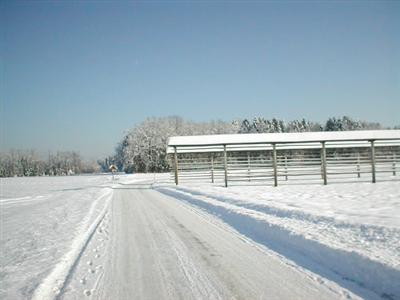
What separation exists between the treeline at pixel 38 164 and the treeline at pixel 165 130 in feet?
138

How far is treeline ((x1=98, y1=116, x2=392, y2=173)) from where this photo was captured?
8194 cm

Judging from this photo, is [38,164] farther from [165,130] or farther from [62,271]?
[62,271]

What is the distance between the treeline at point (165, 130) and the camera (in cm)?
8194

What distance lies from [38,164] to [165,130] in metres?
77.8

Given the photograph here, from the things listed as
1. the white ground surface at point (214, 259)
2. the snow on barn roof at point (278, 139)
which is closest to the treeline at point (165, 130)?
the snow on barn roof at point (278, 139)

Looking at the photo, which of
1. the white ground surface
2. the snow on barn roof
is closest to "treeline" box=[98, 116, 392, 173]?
the snow on barn roof

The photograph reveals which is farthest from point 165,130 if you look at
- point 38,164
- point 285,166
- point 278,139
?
point 38,164

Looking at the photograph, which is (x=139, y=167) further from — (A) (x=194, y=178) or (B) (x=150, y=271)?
(B) (x=150, y=271)

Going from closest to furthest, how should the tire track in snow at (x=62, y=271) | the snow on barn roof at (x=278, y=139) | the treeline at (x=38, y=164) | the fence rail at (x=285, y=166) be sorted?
the tire track in snow at (x=62, y=271), the fence rail at (x=285, y=166), the snow on barn roof at (x=278, y=139), the treeline at (x=38, y=164)

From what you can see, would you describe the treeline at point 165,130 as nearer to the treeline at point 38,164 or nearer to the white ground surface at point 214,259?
the treeline at point 38,164

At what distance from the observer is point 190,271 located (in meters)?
5.32

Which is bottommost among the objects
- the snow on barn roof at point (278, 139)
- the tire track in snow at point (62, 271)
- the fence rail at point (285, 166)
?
the tire track in snow at point (62, 271)

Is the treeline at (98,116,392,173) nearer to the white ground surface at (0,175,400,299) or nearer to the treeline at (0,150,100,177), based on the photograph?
the treeline at (0,150,100,177)

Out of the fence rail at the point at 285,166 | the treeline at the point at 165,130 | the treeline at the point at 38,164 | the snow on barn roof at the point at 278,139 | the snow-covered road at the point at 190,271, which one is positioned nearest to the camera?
the snow-covered road at the point at 190,271
